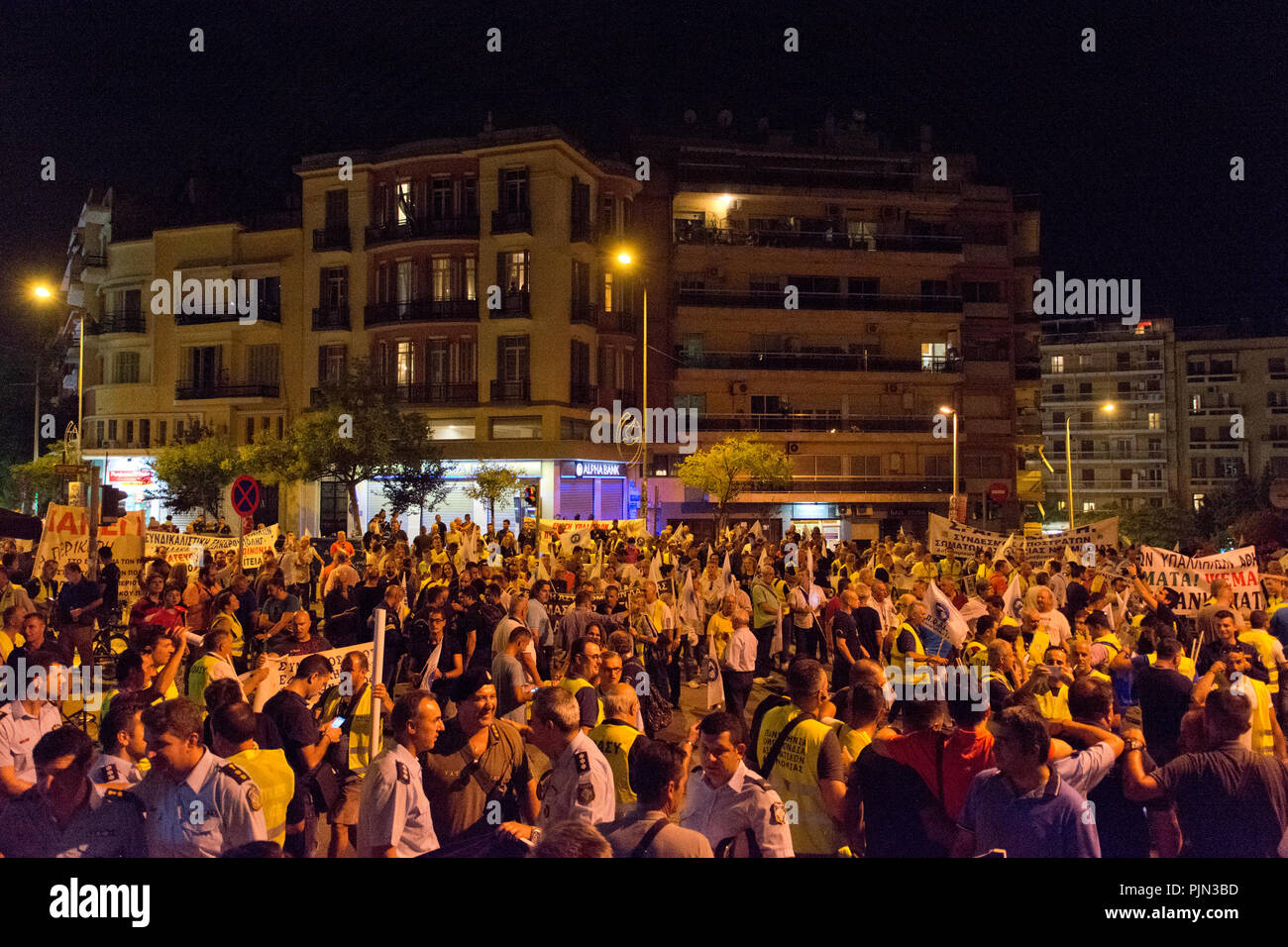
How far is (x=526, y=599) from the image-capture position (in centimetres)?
900

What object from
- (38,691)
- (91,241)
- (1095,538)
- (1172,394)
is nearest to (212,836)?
(38,691)

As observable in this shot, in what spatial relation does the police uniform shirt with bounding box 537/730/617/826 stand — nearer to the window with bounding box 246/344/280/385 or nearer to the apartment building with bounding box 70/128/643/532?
the apartment building with bounding box 70/128/643/532

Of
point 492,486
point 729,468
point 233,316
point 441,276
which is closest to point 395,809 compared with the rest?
point 492,486

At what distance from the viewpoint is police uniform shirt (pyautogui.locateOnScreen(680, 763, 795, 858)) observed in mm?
4008

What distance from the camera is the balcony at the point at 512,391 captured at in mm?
37344

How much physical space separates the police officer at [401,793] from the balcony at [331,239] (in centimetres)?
3904

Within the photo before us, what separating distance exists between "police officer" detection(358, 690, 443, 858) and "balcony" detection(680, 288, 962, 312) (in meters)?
38.8

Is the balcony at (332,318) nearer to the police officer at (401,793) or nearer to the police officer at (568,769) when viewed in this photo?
the police officer at (401,793)

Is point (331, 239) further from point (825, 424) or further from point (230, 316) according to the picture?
point (825, 424)

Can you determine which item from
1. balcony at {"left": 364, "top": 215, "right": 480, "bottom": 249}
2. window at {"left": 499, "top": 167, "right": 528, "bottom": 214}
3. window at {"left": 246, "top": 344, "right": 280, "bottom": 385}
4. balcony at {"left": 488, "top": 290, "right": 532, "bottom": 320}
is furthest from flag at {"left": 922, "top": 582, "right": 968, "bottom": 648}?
window at {"left": 246, "top": 344, "right": 280, "bottom": 385}

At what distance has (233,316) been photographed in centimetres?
4128

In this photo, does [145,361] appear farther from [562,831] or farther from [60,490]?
[562,831]

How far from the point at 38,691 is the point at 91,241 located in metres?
52.1
